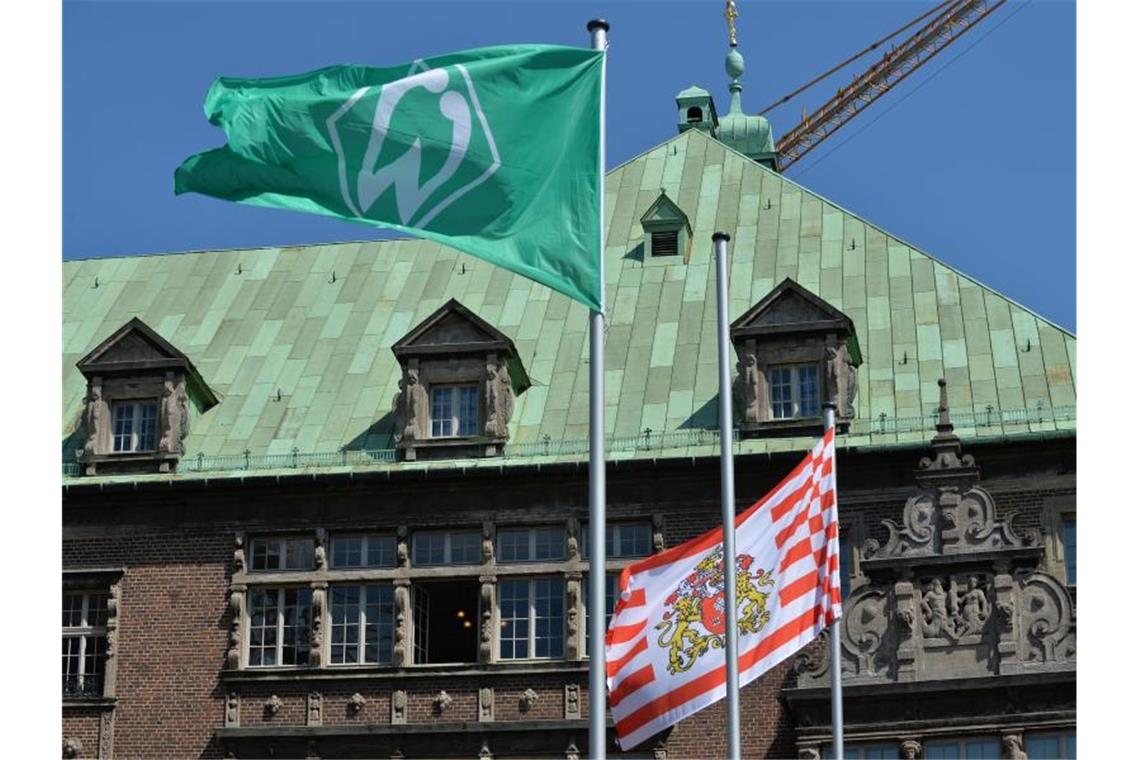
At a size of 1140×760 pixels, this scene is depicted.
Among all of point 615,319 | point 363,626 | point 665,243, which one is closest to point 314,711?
point 363,626

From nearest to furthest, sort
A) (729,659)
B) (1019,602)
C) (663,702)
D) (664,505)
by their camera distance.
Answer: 1. (729,659)
2. (663,702)
3. (1019,602)
4. (664,505)

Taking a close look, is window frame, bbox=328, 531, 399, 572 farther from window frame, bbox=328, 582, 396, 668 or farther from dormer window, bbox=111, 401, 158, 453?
dormer window, bbox=111, 401, 158, 453

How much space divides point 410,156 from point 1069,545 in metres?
20.1

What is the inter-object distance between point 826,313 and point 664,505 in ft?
14.7

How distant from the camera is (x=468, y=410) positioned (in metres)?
42.9

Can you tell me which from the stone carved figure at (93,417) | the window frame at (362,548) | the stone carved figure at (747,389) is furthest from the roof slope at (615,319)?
the window frame at (362,548)

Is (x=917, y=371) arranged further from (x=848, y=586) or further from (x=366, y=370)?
(x=366, y=370)

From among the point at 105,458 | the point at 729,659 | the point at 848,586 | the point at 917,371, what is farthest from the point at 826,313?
the point at 729,659

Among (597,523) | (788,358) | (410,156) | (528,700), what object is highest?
(788,358)

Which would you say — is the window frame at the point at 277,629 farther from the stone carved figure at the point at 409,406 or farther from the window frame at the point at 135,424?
the window frame at the point at 135,424

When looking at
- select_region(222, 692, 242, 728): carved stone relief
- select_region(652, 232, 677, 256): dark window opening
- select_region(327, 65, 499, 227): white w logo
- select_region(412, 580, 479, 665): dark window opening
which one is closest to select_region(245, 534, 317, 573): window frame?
select_region(412, 580, 479, 665): dark window opening

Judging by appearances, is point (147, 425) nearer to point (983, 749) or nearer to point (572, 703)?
point (572, 703)

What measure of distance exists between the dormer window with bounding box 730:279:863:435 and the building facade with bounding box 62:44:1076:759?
5 centimetres

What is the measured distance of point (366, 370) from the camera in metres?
45.4
